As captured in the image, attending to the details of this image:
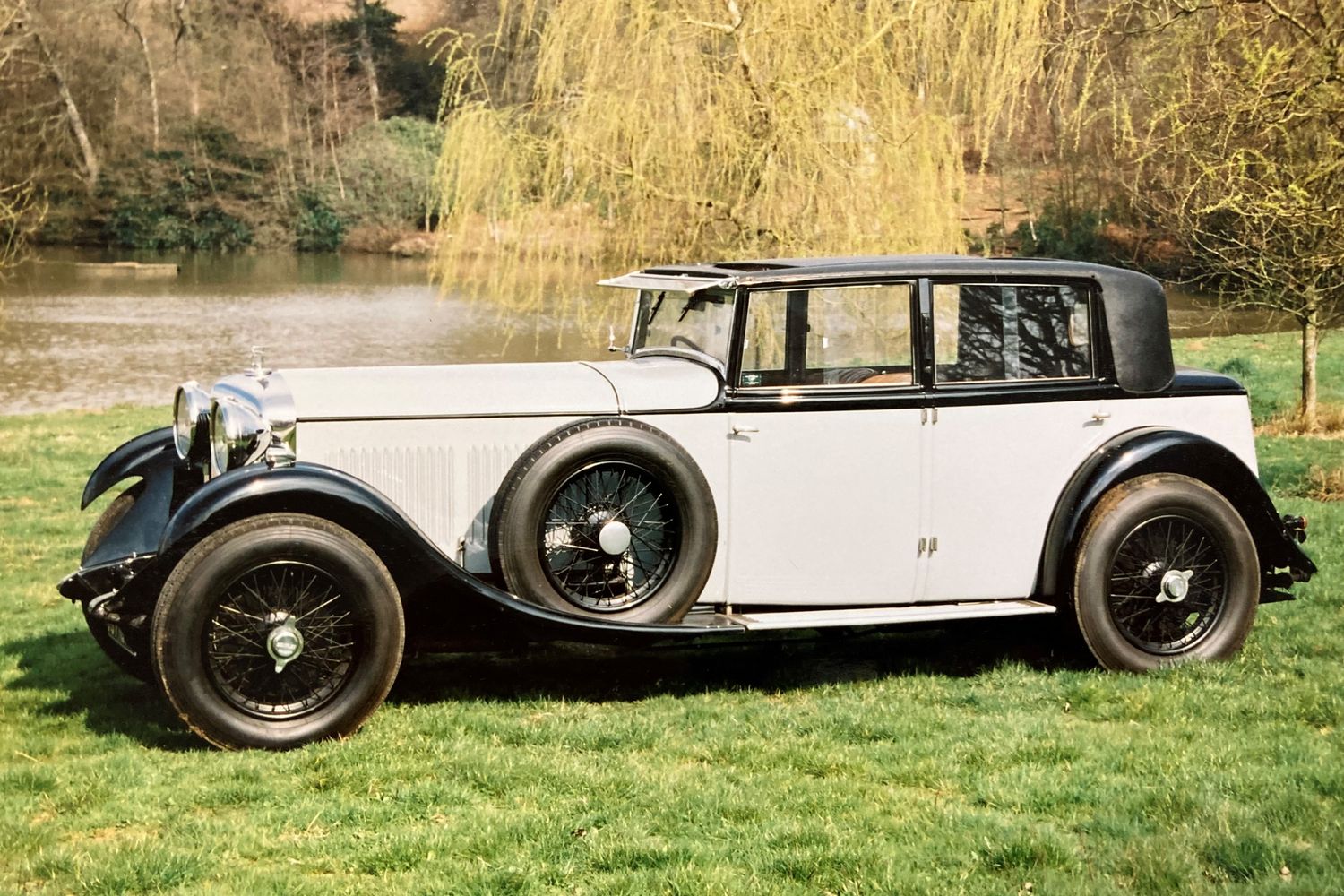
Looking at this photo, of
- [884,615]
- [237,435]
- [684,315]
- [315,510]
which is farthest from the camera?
[684,315]

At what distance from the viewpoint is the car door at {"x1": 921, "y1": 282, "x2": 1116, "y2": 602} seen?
590 centimetres

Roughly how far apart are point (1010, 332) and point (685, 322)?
1.45m

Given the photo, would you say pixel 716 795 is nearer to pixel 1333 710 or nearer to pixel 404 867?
pixel 404 867

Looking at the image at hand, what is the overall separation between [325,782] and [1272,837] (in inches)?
119

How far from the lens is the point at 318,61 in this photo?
6950cm

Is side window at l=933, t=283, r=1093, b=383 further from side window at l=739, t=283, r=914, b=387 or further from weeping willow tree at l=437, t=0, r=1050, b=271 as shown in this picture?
weeping willow tree at l=437, t=0, r=1050, b=271

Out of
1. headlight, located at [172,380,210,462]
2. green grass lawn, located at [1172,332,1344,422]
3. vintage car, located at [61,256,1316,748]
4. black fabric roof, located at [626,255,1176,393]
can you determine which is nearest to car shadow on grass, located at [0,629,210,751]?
vintage car, located at [61,256,1316,748]

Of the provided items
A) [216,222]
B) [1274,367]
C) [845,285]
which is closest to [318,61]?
[216,222]

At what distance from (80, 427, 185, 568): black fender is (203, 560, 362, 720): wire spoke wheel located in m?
0.88

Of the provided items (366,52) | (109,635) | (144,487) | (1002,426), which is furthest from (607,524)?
(366,52)

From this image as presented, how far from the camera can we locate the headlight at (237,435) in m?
5.33

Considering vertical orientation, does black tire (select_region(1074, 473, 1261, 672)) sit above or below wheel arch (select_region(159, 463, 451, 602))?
below

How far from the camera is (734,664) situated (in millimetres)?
6359

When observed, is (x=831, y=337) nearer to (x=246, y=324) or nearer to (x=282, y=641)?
(x=282, y=641)
